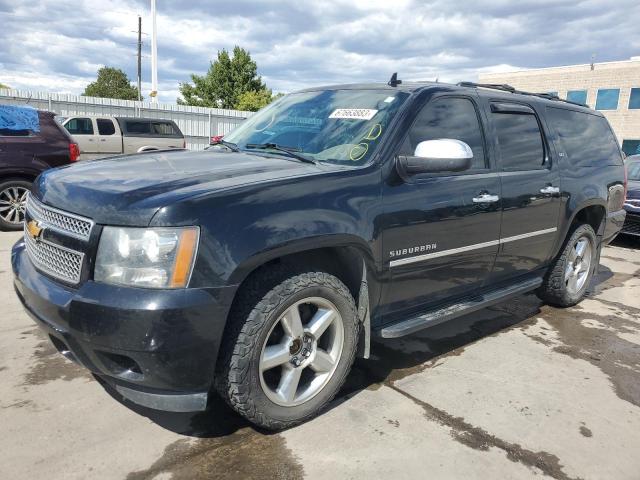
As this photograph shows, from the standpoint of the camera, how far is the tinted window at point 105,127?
14789 mm

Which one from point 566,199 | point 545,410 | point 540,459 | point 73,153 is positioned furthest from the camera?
point 73,153

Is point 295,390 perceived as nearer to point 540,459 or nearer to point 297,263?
point 297,263

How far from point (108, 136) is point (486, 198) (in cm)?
1395

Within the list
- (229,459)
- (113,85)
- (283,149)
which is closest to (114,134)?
(283,149)

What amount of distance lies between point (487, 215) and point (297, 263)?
1574mm

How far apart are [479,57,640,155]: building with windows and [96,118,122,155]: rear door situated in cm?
3256

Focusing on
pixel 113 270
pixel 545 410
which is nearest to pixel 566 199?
pixel 545 410

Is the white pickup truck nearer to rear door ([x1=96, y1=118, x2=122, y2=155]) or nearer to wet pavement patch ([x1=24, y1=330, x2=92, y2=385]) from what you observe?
rear door ([x1=96, y1=118, x2=122, y2=155])

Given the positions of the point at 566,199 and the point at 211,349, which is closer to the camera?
the point at 211,349

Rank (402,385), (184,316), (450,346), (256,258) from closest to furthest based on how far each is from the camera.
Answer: (184,316)
(256,258)
(402,385)
(450,346)

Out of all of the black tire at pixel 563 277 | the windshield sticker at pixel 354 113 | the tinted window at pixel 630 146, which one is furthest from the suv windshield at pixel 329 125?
the tinted window at pixel 630 146

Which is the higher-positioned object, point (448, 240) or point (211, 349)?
point (448, 240)

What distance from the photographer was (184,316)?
2.10m

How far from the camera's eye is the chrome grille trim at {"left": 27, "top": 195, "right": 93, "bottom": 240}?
225 centimetres
